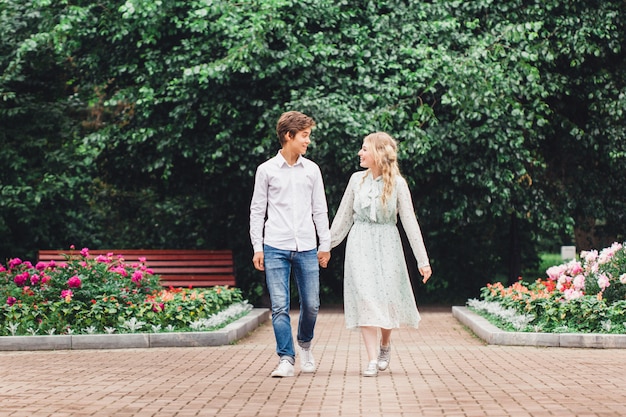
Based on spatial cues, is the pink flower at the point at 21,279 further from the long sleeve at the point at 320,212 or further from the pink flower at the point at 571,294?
the pink flower at the point at 571,294

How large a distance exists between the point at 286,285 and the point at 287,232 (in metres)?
0.41

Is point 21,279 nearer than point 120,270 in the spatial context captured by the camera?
Yes

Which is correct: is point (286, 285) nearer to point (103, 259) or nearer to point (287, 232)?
point (287, 232)

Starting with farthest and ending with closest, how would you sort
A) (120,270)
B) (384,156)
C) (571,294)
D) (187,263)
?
(187,263) < (120,270) < (571,294) < (384,156)

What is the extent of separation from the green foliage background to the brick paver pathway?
612 cm

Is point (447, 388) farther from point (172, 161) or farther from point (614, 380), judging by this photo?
point (172, 161)

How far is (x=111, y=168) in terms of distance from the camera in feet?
64.5

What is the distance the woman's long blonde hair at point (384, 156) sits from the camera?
338 inches

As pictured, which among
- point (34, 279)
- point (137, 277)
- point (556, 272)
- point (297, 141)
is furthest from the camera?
point (556, 272)

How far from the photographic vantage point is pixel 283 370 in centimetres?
838

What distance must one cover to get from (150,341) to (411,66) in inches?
323

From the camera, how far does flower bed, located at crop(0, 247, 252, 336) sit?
1162 centimetres

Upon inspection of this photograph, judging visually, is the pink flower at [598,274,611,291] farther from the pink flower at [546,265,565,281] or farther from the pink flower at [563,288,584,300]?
the pink flower at [546,265,565,281]

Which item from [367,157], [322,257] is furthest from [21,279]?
[367,157]
